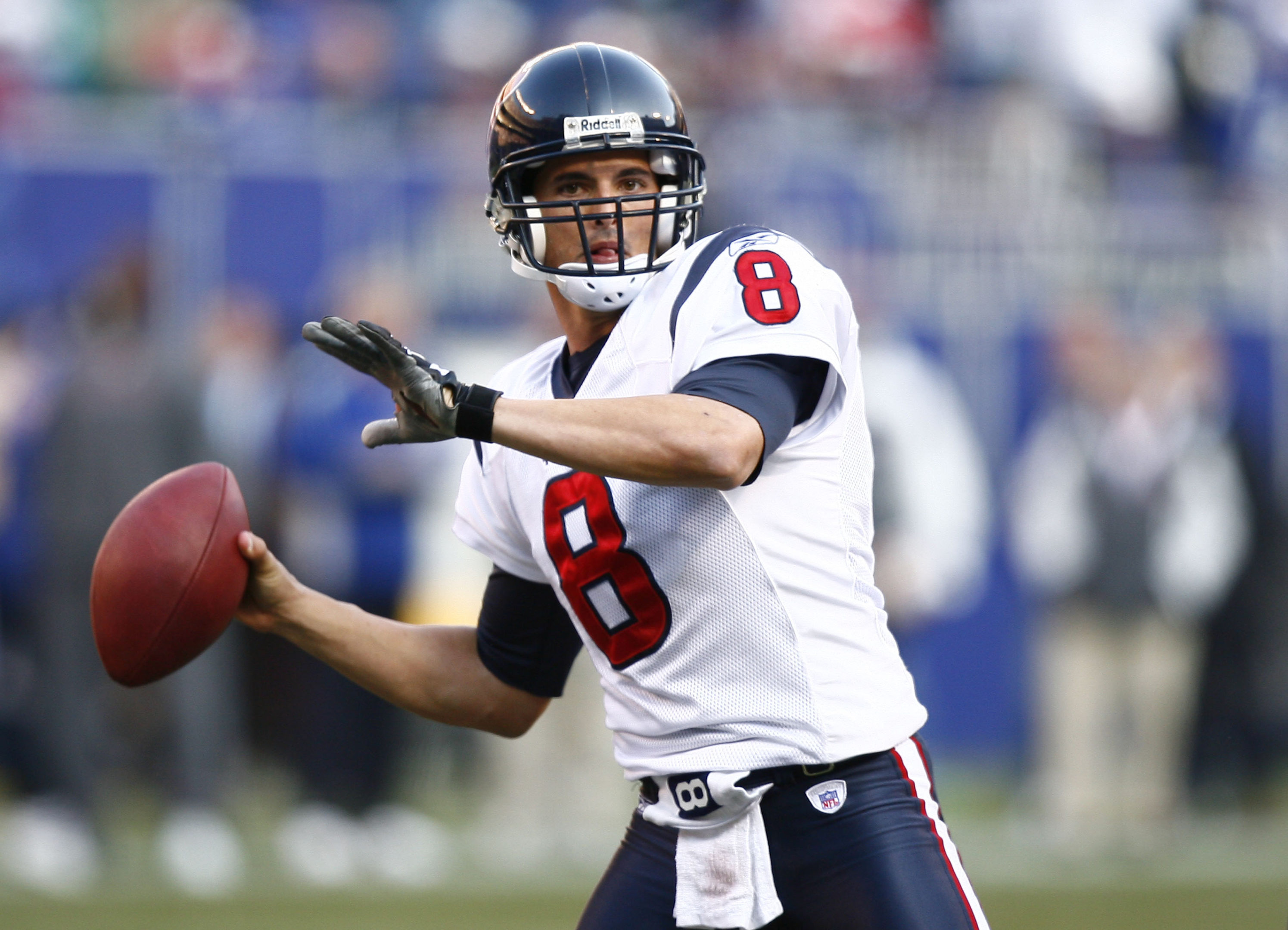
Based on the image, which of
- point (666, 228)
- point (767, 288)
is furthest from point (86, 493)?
point (767, 288)

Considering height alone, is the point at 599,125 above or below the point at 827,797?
above

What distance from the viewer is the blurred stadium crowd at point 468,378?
257 inches

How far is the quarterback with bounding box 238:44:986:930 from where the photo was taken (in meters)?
2.41

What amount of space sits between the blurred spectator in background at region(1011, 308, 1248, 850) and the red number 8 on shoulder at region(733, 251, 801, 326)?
5.26m

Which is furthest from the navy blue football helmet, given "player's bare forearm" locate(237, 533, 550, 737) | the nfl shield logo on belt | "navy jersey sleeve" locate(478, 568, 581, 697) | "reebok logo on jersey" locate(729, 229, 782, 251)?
the nfl shield logo on belt

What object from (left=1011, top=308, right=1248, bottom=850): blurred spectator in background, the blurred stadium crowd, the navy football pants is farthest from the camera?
(left=1011, top=308, right=1248, bottom=850): blurred spectator in background

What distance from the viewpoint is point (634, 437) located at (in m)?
2.36

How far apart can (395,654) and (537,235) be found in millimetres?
795

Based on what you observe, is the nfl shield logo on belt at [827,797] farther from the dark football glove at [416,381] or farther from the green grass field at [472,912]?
the green grass field at [472,912]

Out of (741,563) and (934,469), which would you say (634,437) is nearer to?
(741,563)

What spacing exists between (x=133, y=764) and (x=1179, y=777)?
4726 mm

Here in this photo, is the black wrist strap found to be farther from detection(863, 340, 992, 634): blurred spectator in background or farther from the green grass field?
detection(863, 340, 992, 634): blurred spectator in background

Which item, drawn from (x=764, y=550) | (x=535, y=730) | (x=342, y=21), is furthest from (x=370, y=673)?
(x=342, y=21)

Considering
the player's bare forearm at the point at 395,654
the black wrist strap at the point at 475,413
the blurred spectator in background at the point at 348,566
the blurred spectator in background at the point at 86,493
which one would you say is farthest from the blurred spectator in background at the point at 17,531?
the black wrist strap at the point at 475,413
